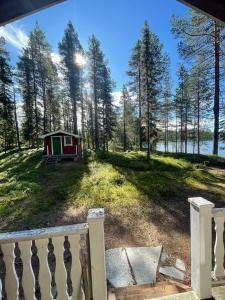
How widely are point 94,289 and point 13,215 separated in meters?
5.66

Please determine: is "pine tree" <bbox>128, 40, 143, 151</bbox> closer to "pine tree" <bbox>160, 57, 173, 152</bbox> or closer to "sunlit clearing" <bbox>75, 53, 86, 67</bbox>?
"pine tree" <bbox>160, 57, 173, 152</bbox>

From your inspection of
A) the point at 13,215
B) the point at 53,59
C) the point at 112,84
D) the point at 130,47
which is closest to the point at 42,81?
the point at 53,59

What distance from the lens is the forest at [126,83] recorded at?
13469 millimetres

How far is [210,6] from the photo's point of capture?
1794mm

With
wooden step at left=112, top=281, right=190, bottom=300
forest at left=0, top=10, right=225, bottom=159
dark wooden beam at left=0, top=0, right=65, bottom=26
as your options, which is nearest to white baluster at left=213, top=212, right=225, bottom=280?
wooden step at left=112, top=281, right=190, bottom=300

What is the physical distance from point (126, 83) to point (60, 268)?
22.7 meters

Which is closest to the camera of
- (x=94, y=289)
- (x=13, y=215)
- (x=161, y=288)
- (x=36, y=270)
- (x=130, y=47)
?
(x=94, y=289)

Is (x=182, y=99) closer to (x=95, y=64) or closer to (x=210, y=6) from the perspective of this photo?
(x=95, y=64)

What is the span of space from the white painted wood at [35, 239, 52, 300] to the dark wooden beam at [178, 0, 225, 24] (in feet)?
7.94

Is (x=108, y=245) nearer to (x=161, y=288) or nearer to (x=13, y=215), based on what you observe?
(x=161, y=288)

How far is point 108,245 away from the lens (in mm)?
5070

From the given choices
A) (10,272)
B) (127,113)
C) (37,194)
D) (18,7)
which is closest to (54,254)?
(10,272)

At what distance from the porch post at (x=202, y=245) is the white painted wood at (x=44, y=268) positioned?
5.28ft

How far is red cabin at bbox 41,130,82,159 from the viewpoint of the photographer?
1717cm
